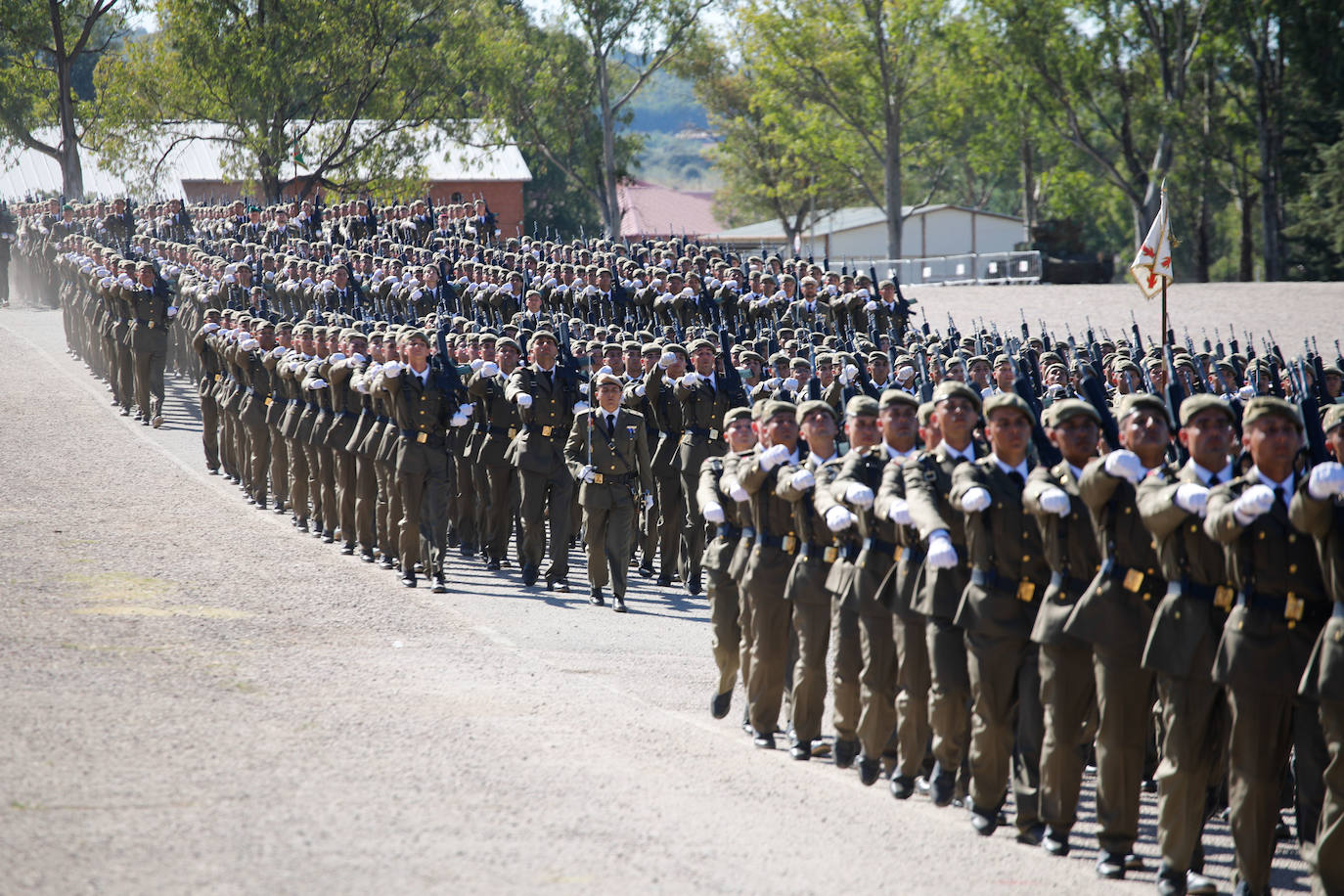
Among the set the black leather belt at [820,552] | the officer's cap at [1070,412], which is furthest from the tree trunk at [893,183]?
the officer's cap at [1070,412]

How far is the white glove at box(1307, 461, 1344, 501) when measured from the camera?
17.3 feet

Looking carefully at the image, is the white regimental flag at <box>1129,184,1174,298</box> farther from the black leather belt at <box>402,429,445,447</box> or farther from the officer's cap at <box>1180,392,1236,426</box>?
the officer's cap at <box>1180,392,1236,426</box>

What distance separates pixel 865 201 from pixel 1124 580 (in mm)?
64462

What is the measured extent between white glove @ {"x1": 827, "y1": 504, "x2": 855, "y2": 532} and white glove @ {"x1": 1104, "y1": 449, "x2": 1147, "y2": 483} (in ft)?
4.71

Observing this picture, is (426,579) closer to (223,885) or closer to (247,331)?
(247,331)

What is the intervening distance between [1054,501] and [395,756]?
324cm

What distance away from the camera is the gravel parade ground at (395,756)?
19.2 ft

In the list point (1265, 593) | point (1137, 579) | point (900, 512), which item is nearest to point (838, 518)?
point (900, 512)

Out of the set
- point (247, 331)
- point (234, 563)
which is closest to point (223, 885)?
point (234, 563)

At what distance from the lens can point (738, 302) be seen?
21312mm

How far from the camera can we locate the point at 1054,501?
245 inches

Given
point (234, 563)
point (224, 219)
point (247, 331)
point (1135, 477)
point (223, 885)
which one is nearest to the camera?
point (223, 885)

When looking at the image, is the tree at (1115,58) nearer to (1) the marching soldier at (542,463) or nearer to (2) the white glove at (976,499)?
(1) the marching soldier at (542,463)

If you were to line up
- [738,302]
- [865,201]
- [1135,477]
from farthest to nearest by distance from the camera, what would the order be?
[865,201], [738,302], [1135,477]
